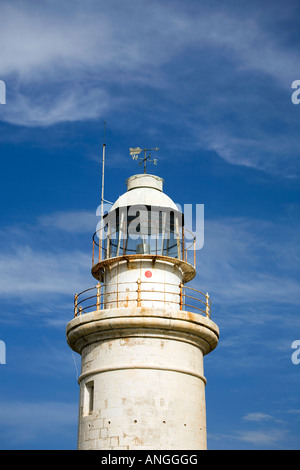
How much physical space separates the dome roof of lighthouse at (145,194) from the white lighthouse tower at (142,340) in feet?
Result: 0.19

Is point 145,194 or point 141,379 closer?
point 141,379

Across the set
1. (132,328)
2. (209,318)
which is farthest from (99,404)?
(209,318)

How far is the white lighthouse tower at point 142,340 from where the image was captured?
22766 mm

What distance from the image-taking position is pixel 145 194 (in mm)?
26453

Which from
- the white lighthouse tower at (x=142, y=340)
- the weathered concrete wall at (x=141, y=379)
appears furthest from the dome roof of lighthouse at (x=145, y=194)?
the weathered concrete wall at (x=141, y=379)

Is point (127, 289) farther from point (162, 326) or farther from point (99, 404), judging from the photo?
point (99, 404)

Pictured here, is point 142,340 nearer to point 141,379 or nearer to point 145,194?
point 141,379

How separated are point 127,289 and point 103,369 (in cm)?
276

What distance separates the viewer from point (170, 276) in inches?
999

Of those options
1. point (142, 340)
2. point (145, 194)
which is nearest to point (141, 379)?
point (142, 340)

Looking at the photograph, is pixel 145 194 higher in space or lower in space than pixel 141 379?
higher

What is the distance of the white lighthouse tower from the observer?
22.8 meters

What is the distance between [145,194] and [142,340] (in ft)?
17.8

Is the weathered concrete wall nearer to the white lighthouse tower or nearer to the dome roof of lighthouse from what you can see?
the white lighthouse tower
